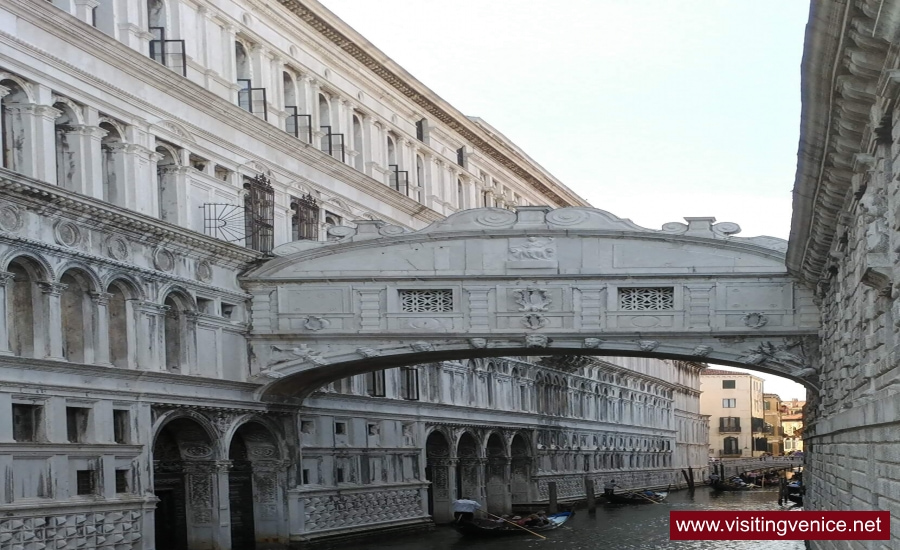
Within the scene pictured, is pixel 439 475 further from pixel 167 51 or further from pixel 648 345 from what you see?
pixel 167 51

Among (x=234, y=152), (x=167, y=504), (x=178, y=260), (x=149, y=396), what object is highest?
(x=234, y=152)

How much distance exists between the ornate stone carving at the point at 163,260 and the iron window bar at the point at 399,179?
1378 cm

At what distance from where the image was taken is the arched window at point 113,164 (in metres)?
23.9

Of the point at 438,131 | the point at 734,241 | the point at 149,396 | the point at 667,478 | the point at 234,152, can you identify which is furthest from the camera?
the point at 667,478

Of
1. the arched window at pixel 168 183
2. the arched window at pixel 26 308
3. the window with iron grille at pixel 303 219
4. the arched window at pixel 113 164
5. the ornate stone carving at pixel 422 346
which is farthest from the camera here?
the window with iron grille at pixel 303 219

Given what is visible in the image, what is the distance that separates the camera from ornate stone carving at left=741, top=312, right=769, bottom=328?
25844mm

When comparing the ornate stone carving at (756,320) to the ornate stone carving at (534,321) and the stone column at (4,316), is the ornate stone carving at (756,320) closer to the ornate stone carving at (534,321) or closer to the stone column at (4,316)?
the ornate stone carving at (534,321)

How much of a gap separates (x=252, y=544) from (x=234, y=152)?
8013 millimetres

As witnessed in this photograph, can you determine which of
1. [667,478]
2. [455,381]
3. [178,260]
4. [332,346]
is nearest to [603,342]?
[332,346]

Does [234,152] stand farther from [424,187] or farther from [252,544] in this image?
[424,187]

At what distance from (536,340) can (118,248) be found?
7825 millimetres

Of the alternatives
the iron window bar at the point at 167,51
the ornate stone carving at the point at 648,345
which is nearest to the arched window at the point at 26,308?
the iron window bar at the point at 167,51

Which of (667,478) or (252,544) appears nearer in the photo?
(252,544)

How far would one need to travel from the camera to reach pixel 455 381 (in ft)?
133
